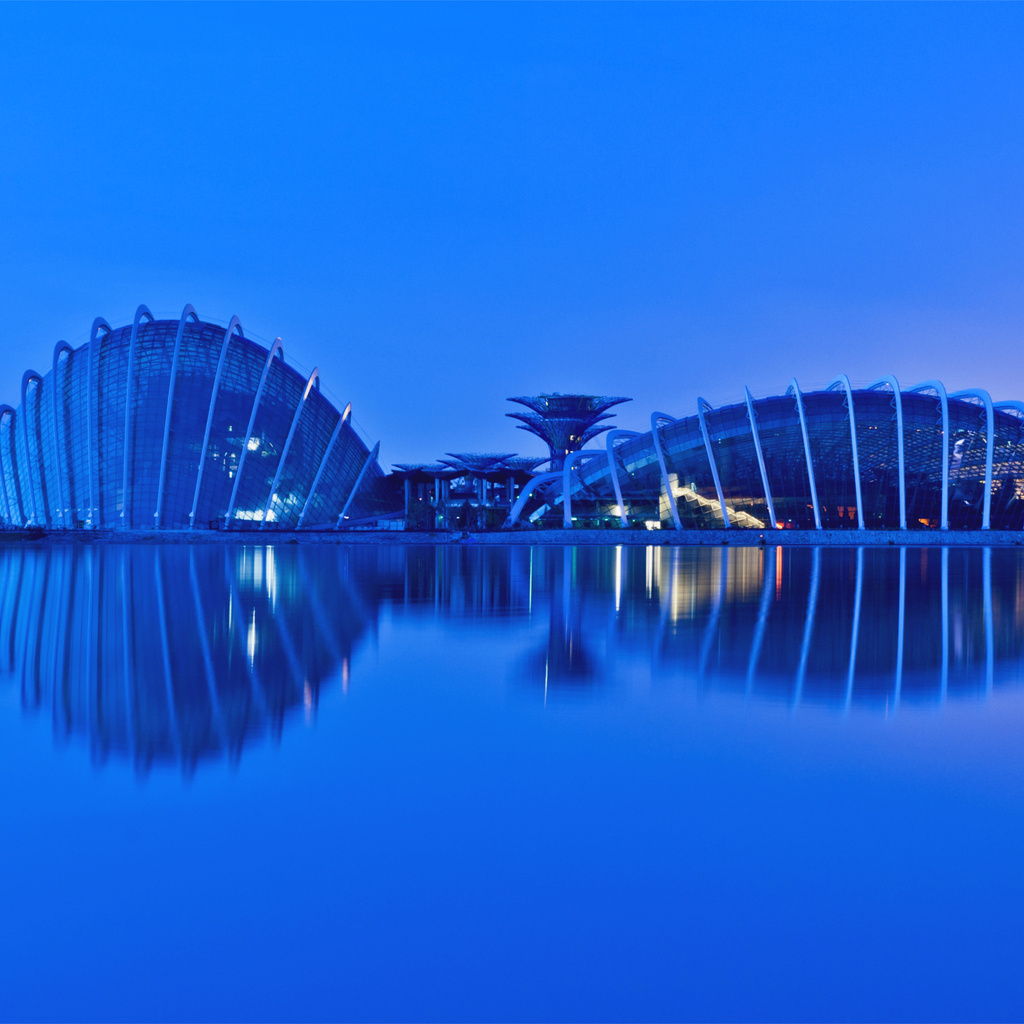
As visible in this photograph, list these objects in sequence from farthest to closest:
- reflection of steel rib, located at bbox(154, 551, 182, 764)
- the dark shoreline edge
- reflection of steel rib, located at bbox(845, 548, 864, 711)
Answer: the dark shoreline edge, reflection of steel rib, located at bbox(845, 548, 864, 711), reflection of steel rib, located at bbox(154, 551, 182, 764)

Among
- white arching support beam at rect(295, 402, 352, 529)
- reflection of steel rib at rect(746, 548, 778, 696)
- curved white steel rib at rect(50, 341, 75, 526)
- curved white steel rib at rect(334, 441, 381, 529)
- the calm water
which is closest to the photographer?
the calm water

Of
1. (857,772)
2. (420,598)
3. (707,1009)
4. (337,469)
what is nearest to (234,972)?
(707,1009)

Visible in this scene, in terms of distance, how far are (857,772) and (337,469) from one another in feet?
261

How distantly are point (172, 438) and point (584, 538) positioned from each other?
35815 millimetres

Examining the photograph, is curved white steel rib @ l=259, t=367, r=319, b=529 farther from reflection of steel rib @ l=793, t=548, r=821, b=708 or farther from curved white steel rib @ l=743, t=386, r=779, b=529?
reflection of steel rib @ l=793, t=548, r=821, b=708

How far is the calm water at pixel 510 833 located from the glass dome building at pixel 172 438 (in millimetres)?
66114

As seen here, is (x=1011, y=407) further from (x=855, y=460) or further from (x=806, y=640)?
(x=806, y=640)

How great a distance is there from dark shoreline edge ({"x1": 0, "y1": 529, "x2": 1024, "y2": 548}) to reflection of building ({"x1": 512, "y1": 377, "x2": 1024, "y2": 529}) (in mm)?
4843

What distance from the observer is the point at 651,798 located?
584 centimetres

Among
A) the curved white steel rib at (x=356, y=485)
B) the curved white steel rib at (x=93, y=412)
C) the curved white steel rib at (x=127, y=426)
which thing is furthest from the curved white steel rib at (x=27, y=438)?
the curved white steel rib at (x=356, y=485)

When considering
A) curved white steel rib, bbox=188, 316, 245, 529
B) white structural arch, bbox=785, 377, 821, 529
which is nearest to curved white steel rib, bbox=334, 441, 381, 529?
curved white steel rib, bbox=188, 316, 245, 529

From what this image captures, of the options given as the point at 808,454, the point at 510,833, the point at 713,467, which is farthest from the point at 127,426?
the point at 510,833

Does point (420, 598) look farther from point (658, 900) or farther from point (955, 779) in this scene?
point (658, 900)

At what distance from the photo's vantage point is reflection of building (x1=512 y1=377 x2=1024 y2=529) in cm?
6888
